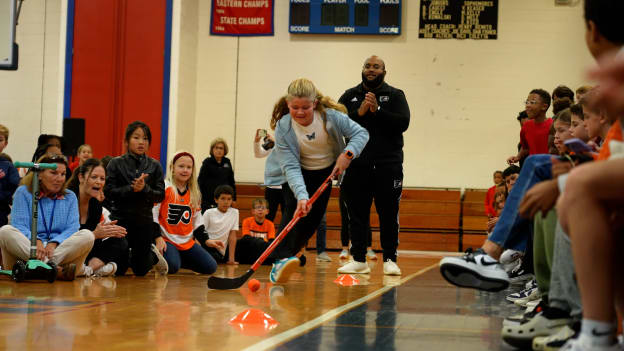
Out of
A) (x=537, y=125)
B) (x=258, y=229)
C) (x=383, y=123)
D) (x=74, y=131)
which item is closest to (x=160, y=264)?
(x=383, y=123)

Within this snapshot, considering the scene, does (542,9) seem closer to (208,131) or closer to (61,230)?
(208,131)

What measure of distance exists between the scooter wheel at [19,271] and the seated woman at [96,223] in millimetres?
612

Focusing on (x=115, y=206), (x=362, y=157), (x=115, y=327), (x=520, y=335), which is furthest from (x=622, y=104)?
(x=115, y=206)

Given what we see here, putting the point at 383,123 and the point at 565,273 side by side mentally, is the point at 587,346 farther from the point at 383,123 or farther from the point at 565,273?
the point at 383,123

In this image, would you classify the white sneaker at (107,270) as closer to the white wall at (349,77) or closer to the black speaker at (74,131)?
the black speaker at (74,131)

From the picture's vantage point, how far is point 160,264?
17.7 ft

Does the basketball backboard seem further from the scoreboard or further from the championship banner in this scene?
the scoreboard

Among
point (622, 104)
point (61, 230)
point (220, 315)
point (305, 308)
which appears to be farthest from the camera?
point (61, 230)

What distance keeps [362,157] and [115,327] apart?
306 cm

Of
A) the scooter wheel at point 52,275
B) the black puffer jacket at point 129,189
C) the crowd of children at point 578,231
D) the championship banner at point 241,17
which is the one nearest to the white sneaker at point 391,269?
the black puffer jacket at point 129,189

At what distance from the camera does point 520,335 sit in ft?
6.90

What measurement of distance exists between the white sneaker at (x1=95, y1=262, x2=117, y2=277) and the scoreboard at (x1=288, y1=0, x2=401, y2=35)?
6.65 metres

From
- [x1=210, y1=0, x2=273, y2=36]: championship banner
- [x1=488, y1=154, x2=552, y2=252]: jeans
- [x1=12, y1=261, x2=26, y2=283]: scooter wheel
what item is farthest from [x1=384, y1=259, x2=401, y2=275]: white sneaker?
[x1=210, y1=0, x2=273, y2=36]: championship banner

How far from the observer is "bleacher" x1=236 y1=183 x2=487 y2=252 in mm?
10289
